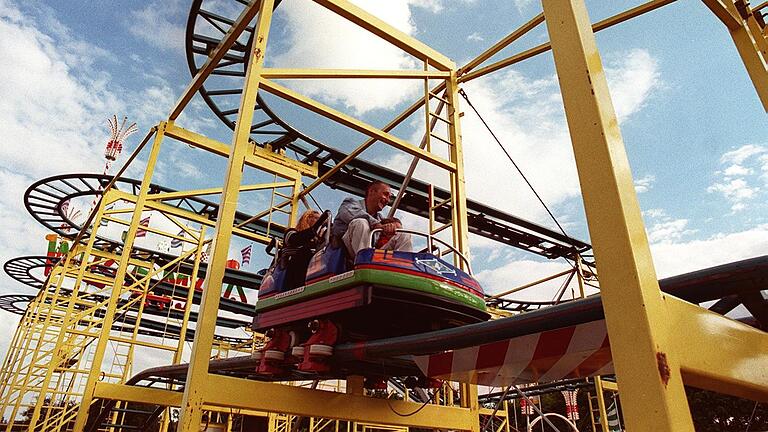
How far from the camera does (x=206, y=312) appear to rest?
2.35 meters

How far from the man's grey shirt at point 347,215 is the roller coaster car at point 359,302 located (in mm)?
79

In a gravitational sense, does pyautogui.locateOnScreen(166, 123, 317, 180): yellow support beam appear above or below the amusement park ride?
above

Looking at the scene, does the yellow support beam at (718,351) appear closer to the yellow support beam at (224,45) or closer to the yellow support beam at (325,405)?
the yellow support beam at (325,405)

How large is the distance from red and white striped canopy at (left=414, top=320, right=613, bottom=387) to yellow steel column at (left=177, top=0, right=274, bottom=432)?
3.44ft

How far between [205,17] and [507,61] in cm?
434

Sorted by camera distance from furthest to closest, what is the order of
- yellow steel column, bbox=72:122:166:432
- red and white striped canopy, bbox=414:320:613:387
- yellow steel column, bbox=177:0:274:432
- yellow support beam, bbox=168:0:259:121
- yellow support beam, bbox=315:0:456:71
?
yellow steel column, bbox=72:122:166:432 → yellow support beam, bbox=315:0:456:71 → yellow support beam, bbox=168:0:259:121 → yellow steel column, bbox=177:0:274:432 → red and white striped canopy, bbox=414:320:613:387

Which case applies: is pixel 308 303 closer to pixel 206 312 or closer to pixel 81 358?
pixel 206 312

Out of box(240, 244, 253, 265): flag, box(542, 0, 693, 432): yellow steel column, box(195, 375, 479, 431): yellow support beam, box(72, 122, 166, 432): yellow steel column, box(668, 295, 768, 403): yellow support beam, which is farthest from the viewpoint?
box(240, 244, 253, 265): flag

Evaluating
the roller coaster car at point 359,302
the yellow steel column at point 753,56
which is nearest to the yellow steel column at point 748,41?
the yellow steel column at point 753,56

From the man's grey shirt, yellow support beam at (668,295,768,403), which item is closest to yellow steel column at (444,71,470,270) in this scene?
the man's grey shirt

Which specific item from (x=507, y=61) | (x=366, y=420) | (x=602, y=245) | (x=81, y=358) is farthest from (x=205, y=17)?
(x=81, y=358)

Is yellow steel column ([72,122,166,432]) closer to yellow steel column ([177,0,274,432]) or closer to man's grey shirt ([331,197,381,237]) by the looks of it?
yellow steel column ([177,0,274,432])

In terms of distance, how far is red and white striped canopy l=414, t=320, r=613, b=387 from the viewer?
6.01 ft

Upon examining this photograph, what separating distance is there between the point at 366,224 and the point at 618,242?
6.92ft
